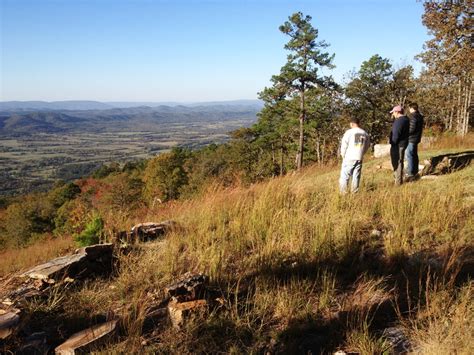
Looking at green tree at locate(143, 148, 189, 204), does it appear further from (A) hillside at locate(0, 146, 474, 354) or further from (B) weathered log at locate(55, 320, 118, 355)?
(B) weathered log at locate(55, 320, 118, 355)

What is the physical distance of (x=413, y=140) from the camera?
7.02m

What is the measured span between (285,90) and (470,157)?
65.6 feet

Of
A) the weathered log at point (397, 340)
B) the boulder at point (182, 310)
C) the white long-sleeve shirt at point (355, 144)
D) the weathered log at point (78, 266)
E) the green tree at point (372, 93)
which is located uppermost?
the green tree at point (372, 93)

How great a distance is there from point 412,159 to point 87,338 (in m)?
7.01

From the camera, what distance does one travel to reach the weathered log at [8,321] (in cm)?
254

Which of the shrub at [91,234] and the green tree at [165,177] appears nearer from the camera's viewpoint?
the shrub at [91,234]

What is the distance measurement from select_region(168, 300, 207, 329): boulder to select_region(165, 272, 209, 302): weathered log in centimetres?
11

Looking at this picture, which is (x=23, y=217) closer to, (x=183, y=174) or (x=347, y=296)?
(x=183, y=174)

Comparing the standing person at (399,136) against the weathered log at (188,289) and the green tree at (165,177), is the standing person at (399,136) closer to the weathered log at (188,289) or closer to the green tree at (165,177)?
the weathered log at (188,289)

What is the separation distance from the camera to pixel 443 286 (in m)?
2.56

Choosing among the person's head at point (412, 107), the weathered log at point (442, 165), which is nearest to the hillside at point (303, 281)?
the person's head at point (412, 107)

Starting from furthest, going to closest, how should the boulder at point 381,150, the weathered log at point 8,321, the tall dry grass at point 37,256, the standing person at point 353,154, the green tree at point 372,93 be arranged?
the green tree at point 372,93 < the boulder at point 381,150 < the standing person at point 353,154 < the tall dry grass at point 37,256 < the weathered log at point 8,321

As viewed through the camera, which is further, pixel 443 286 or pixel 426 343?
pixel 443 286

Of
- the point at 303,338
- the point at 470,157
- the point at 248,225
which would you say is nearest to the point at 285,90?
the point at 470,157
